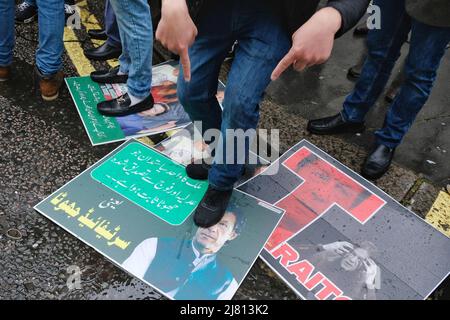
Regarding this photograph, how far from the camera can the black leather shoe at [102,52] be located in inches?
95.0

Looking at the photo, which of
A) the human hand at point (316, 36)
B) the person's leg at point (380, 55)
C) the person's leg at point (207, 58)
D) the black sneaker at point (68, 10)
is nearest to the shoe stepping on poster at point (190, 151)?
the person's leg at point (207, 58)

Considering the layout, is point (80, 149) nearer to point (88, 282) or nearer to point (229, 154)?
point (88, 282)

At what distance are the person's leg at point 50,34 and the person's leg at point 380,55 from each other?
55.8 inches

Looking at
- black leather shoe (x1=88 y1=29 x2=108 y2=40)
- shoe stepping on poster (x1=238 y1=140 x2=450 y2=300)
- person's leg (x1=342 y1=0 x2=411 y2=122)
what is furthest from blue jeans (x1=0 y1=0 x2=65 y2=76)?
person's leg (x1=342 y1=0 x2=411 y2=122)

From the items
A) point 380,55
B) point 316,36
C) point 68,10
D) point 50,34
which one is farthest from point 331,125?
point 68,10

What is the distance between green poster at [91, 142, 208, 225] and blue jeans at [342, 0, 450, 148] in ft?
2.84

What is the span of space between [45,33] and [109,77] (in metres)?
0.39

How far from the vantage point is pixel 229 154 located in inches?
57.3

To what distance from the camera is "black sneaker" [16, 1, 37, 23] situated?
259 centimetres

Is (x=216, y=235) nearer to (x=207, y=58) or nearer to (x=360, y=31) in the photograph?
(x=207, y=58)

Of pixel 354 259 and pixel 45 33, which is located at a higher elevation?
pixel 45 33

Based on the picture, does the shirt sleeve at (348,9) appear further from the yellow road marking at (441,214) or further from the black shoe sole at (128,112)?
the black shoe sole at (128,112)

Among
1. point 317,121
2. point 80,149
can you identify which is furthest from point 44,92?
point 317,121

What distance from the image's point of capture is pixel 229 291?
4.86 ft
